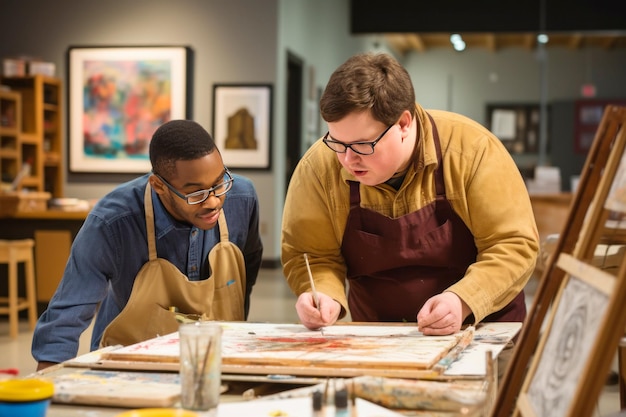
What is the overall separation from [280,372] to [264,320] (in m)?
5.03

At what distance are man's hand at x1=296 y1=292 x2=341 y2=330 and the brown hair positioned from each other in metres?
0.44

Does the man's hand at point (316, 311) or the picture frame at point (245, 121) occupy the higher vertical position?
the picture frame at point (245, 121)

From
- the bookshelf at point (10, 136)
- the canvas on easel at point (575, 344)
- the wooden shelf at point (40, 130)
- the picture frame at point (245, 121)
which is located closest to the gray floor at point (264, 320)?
the picture frame at point (245, 121)

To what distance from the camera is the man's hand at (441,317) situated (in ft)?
6.48

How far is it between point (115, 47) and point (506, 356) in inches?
353

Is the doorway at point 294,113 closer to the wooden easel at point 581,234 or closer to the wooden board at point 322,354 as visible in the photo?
the wooden board at point 322,354

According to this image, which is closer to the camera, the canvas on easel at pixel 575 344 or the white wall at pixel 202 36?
the canvas on easel at pixel 575 344

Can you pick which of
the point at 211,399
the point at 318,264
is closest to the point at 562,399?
the point at 211,399

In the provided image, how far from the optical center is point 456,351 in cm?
178

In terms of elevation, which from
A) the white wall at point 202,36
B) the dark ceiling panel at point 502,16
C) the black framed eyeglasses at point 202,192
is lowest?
the black framed eyeglasses at point 202,192

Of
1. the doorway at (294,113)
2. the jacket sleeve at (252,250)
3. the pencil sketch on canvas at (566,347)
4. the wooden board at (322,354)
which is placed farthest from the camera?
the doorway at (294,113)

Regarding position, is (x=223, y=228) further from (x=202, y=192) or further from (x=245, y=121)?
(x=245, y=121)

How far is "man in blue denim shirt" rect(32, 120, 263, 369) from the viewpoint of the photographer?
87.1 inches

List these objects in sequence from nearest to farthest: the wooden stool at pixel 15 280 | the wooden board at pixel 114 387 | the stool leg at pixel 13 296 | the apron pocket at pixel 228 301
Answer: the wooden board at pixel 114 387, the apron pocket at pixel 228 301, the stool leg at pixel 13 296, the wooden stool at pixel 15 280
